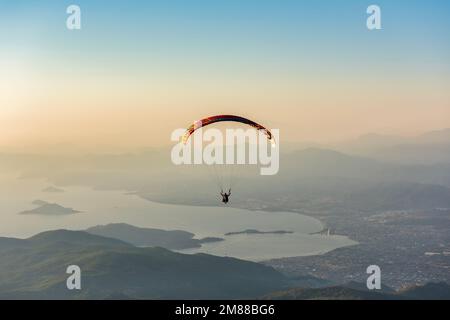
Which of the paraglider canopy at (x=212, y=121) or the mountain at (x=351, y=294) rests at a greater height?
the paraglider canopy at (x=212, y=121)

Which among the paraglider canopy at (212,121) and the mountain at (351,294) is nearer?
the paraglider canopy at (212,121)

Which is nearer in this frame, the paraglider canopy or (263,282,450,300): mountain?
the paraglider canopy

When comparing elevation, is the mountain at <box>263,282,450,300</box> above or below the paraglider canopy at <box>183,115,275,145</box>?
below

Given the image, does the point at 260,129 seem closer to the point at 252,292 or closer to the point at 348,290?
the point at 348,290

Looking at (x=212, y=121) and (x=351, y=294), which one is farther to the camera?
(x=351, y=294)

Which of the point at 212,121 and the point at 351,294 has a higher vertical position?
the point at 212,121
